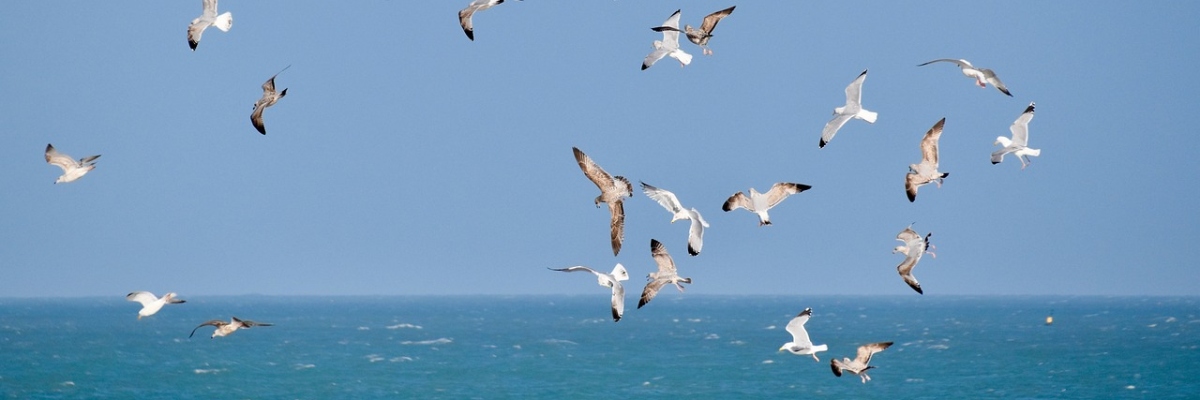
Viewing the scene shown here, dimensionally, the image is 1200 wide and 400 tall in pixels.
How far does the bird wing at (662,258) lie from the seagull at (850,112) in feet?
12.6

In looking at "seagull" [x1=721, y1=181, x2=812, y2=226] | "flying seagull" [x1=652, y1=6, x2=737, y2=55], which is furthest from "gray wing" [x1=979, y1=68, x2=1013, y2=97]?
"flying seagull" [x1=652, y1=6, x2=737, y2=55]

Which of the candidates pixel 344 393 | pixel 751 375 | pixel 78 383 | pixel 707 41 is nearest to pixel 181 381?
pixel 78 383

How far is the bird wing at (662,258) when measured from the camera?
25.4m

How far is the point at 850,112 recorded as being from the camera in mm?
26609

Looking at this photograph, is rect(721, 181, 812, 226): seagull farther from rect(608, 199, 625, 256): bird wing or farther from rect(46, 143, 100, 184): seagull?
rect(46, 143, 100, 184): seagull

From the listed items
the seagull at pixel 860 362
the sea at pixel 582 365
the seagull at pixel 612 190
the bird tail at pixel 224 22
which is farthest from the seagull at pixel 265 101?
the sea at pixel 582 365

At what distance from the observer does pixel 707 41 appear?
93.9ft

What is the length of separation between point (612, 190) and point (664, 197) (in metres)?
1.29

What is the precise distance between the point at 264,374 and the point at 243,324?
193 feet

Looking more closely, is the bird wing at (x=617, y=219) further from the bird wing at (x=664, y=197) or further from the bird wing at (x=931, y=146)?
the bird wing at (x=931, y=146)

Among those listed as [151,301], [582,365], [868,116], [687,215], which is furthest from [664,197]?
[582,365]

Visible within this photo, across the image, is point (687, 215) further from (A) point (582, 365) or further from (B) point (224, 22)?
(A) point (582, 365)

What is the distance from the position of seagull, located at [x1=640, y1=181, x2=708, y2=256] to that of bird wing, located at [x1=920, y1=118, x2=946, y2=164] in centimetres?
467

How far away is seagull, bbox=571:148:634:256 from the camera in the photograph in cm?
2305
